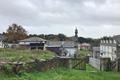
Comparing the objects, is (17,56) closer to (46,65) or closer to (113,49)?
(46,65)

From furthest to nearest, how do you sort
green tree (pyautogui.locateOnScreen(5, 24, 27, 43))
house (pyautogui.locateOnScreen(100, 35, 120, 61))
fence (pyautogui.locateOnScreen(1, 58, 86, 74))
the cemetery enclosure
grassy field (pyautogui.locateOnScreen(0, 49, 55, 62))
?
green tree (pyautogui.locateOnScreen(5, 24, 27, 43))
house (pyautogui.locateOnScreen(100, 35, 120, 61))
the cemetery enclosure
grassy field (pyautogui.locateOnScreen(0, 49, 55, 62))
fence (pyautogui.locateOnScreen(1, 58, 86, 74))

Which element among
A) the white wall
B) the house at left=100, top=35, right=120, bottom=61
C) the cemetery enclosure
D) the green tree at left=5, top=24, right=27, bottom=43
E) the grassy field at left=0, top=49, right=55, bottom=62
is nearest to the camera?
the grassy field at left=0, top=49, right=55, bottom=62

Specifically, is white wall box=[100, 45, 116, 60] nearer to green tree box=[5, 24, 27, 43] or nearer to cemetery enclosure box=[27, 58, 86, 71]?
green tree box=[5, 24, 27, 43]

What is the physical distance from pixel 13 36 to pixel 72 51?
23.2 metres

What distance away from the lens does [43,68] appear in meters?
29.8

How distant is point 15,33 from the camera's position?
116000mm

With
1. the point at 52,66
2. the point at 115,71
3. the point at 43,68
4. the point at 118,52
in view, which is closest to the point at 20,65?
the point at 43,68

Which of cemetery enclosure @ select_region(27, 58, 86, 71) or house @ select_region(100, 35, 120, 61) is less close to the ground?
house @ select_region(100, 35, 120, 61)

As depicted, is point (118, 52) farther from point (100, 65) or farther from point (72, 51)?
point (100, 65)

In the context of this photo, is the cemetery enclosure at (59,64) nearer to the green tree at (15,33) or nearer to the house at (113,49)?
the house at (113,49)

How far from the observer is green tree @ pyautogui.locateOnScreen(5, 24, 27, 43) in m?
112

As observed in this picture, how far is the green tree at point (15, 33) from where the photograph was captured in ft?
368

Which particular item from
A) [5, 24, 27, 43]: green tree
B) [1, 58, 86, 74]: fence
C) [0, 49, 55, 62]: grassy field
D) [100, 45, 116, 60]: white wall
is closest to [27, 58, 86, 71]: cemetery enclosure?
[1, 58, 86, 74]: fence

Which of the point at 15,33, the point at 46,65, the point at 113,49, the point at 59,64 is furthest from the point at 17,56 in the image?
the point at 15,33
